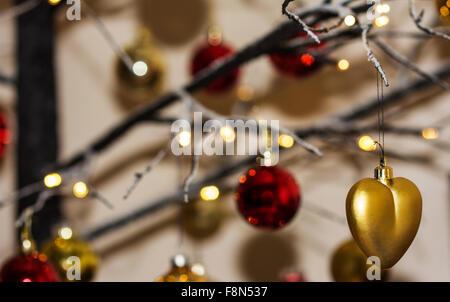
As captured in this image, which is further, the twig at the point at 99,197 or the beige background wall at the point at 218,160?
the beige background wall at the point at 218,160

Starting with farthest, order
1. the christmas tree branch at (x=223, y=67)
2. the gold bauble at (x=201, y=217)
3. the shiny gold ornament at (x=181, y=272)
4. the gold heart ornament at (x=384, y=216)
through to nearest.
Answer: the gold bauble at (x=201, y=217), the shiny gold ornament at (x=181, y=272), the christmas tree branch at (x=223, y=67), the gold heart ornament at (x=384, y=216)

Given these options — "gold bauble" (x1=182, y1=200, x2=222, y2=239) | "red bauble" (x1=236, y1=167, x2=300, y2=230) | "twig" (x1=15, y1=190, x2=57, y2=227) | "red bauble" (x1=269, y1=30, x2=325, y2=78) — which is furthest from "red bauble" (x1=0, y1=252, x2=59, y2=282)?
"red bauble" (x1=269, y1=30, x2=325, y2=78)

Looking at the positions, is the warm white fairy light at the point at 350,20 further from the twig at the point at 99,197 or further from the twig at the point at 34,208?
the twig at the point at 34,208

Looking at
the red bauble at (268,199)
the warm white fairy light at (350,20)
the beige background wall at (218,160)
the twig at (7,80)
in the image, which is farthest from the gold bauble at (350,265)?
the twig at (7,80)

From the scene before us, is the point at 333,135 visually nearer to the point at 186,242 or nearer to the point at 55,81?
the point at 186,242

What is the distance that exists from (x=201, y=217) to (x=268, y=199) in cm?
33

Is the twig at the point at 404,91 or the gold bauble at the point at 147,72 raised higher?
the gold bauble at the point at 147,72

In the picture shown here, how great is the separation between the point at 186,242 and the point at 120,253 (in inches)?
5.1

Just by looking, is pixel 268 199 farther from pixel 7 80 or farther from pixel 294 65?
pixel 7 80

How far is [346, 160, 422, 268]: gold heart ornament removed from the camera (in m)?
0.43

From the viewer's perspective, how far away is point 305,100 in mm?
995

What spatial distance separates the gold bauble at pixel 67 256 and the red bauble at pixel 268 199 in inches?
9.4

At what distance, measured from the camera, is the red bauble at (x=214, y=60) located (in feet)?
2.89

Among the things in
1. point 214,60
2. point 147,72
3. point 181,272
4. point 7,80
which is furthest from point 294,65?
point 7,80
